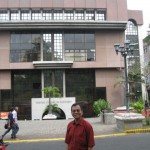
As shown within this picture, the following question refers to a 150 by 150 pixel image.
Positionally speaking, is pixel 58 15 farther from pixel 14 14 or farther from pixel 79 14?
pixel 14 14

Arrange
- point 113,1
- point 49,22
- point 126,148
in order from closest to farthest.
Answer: point 126,148 < point 49,22 < point 113,1

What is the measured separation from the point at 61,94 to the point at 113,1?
49.0ft

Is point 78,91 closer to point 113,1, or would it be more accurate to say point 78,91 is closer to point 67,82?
point 67,82

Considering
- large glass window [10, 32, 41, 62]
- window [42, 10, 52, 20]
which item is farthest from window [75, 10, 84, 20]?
large glass window [10, 32, 41, 62]

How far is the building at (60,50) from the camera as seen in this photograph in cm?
4153

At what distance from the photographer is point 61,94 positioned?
4203 cm

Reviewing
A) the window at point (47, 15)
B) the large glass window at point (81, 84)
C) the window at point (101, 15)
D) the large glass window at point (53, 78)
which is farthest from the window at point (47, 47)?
the window at point (101, 15)

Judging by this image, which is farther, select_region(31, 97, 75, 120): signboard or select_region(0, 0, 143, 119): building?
select_region(0, 0, 143, 119): building

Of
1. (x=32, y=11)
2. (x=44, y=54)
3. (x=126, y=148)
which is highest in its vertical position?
(x=32, y=11)

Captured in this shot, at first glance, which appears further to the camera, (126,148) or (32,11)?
(32,11)

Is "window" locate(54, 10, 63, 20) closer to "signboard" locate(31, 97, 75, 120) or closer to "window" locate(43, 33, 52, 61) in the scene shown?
"window" locate(43, 33, 52, 61)

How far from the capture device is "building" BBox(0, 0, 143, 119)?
41.5 meters

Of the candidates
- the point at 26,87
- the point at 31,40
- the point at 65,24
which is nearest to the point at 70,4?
the point at 65,24

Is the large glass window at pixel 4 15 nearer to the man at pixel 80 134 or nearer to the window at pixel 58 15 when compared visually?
the window at pixel 58 15
